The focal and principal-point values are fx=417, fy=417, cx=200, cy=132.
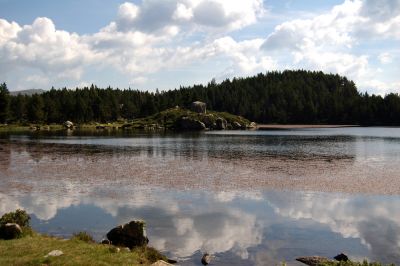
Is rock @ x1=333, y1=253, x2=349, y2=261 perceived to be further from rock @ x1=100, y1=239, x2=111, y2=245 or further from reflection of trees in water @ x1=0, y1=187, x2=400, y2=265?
rock @ x1=100, y1=239, x2=111, y2=245

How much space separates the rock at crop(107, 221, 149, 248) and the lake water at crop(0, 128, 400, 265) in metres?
1.18

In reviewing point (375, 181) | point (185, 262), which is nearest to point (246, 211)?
point (185, 262)

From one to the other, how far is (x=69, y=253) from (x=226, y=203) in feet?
61.3

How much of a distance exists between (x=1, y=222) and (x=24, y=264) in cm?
801

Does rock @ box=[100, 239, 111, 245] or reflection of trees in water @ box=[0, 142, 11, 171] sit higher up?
reflection of trees in water @ box=[0, 142, 11, 171]

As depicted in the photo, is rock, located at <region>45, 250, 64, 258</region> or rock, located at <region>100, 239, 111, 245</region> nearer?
rock, located at <region>45, 250, 64, 258</region>

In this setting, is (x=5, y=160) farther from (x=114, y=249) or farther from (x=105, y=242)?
(x=114, y=249)

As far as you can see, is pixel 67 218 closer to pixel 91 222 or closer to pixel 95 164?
pixel 91 222

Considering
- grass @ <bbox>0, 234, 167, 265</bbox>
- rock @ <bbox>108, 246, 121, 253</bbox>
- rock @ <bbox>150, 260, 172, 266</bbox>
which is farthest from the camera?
rock @ <bbox>108, 246, 121, 253</bbox>

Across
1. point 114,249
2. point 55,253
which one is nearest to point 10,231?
point 55,253

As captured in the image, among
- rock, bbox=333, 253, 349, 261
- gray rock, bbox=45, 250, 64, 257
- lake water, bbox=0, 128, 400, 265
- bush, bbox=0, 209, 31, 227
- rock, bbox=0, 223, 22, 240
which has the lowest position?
rock, bbox=333, 253, 349, 261

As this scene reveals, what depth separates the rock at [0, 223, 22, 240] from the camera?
81.8ft

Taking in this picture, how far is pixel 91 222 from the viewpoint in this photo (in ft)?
102

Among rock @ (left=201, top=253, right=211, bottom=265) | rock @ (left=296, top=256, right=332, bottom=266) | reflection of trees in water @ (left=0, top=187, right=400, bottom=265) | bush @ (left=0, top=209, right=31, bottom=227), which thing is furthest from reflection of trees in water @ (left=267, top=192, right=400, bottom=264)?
bush @ (left=0, top=209, right=31, bottom=227)
